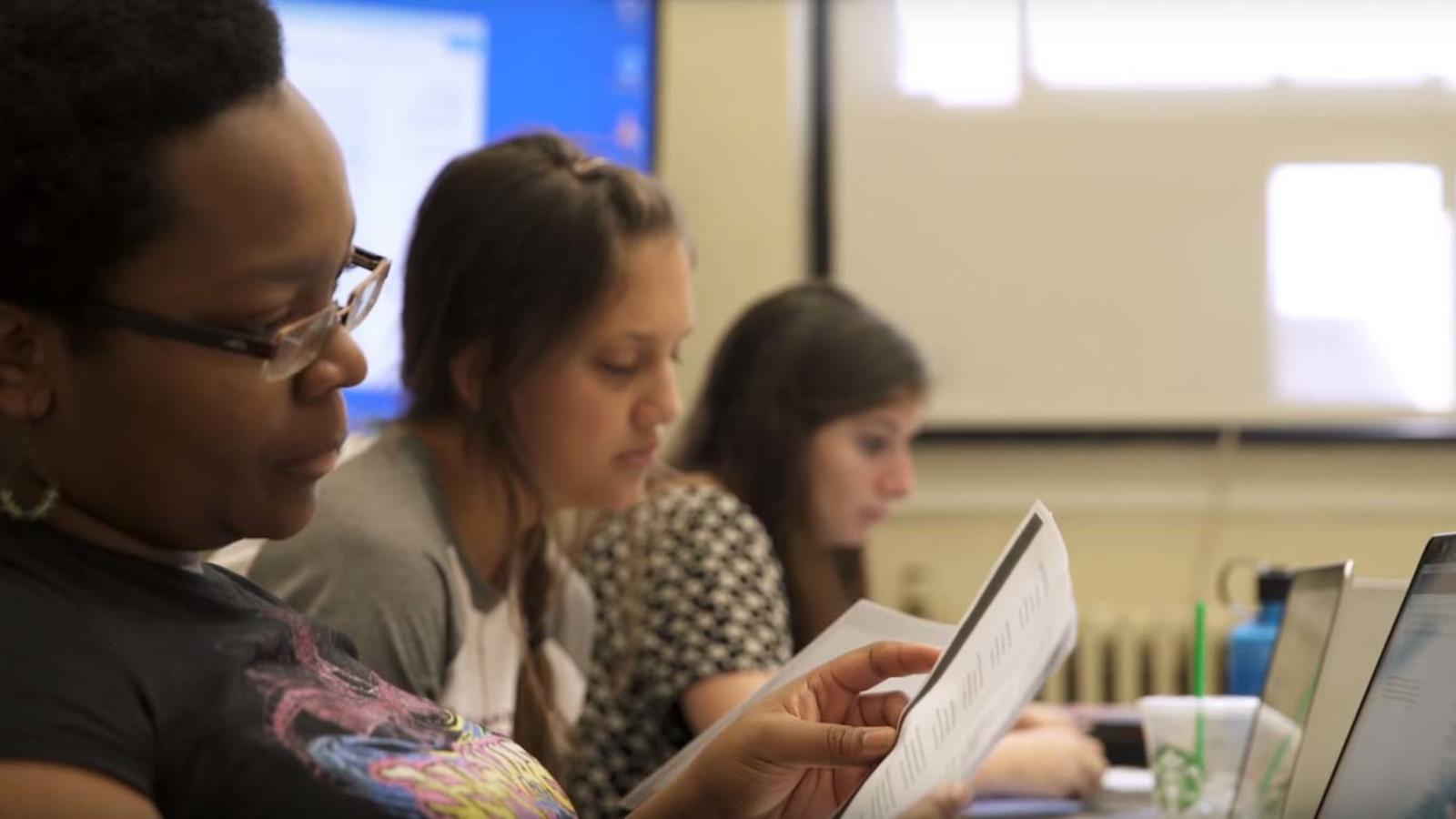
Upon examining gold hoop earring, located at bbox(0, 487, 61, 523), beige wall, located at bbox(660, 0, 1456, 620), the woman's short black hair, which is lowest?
beige wall, located at bbox(660, 0, 1456, 620)

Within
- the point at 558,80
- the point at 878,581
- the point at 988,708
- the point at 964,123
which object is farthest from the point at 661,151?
the point at 988,708

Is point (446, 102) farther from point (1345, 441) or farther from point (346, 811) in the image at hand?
point (346, 811)

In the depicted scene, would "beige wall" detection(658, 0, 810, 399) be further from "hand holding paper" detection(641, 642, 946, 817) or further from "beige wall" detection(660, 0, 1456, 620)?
"hand holding paper" detection(641, 642, 946, 817)

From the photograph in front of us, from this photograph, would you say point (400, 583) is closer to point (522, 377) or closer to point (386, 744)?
point (522, 377)

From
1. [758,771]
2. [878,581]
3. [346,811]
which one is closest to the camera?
[346,811]

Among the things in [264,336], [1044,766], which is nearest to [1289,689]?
[1044,766]

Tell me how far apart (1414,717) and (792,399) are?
4.72 ft

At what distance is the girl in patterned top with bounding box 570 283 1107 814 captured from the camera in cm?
170

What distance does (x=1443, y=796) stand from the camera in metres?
0.70

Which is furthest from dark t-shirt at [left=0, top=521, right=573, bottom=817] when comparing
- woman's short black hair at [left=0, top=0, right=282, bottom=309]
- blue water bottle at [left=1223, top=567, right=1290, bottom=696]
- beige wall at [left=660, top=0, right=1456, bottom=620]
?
beige wall at [left=660, top=0, right=1456, bottom=620]

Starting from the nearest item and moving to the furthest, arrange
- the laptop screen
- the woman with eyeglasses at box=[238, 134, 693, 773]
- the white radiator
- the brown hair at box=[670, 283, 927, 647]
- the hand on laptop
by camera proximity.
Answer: the laptop screen → the woman with eyeglasses at box=[238, 134, 693, 773] → the hand on laptop → the brown hair at box=[670, 283, 927, 647] → the white radiator

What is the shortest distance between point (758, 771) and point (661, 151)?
7.13ft

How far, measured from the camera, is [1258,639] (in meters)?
1.75

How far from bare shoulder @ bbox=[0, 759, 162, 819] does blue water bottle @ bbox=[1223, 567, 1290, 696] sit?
4.18 feet
